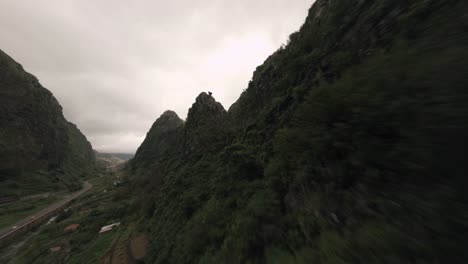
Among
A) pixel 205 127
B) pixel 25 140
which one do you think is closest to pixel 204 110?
pixel 205 127

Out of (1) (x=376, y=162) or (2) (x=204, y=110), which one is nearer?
(1) (x=376, y=162)

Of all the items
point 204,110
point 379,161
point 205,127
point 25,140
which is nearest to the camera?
point 379,161

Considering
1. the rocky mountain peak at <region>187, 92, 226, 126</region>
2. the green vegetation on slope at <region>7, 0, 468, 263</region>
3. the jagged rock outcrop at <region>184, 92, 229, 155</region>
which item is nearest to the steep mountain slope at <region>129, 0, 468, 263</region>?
the green vegetation on slope at <region>7, 0, 468, 263</region>

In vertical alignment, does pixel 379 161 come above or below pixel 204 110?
below

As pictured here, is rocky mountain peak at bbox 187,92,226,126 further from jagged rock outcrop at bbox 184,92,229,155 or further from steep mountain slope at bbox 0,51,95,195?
steep mountain slope at bbox 0,51,95,195

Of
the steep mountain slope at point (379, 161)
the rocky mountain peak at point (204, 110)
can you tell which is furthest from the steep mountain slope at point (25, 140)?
the steep mountain slope at point (379, 161)

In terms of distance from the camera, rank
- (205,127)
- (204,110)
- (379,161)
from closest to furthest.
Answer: (379,161) → (205,127) → (204,110)

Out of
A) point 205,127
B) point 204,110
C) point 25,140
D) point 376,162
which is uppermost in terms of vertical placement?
point 25,140

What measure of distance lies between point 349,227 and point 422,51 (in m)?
3.79

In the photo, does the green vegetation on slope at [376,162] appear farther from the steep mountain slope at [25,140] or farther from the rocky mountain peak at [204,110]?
the steep mountain slope at [25,140]

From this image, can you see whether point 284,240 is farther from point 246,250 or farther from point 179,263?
point 179,263

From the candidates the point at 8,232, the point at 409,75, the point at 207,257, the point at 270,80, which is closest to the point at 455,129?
the point at 409,75

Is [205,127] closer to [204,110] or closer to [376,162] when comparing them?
[204,110]

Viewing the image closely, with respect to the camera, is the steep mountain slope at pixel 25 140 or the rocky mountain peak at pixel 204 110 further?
the steep mountain slope at pixel 25 140
